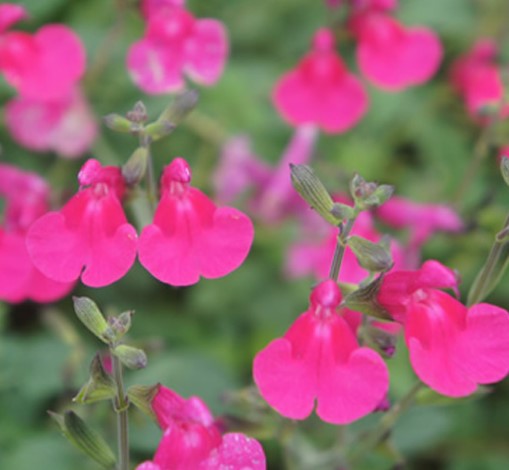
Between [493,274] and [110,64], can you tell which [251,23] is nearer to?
[110,64]

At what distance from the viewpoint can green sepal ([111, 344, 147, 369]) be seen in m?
0.99

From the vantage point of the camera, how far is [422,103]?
2.29 m

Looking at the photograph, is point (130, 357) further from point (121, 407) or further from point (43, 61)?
point (43, 61)

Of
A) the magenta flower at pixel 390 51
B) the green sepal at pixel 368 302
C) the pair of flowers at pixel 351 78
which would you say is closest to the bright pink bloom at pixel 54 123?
the pair of flowers at pixel 351 78

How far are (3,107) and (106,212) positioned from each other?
2.89ft

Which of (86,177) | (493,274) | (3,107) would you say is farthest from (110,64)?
(493,274)

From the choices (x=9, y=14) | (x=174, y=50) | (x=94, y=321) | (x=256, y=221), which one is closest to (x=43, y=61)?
(x=9, y=14)

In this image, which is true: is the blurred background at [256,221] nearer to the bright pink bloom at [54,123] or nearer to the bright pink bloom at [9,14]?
the bright pink bloom at [54,123]

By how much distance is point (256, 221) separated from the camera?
81.0 inches

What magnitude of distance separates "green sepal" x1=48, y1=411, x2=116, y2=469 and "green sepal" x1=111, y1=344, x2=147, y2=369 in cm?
12

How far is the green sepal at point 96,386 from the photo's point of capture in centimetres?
103

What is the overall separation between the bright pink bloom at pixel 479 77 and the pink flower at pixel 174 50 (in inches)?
27.8

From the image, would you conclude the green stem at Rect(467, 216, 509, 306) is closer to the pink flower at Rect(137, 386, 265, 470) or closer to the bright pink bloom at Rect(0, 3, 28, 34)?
the pink flower at Rect(137, 386, 265, 470)

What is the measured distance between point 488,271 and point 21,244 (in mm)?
733
